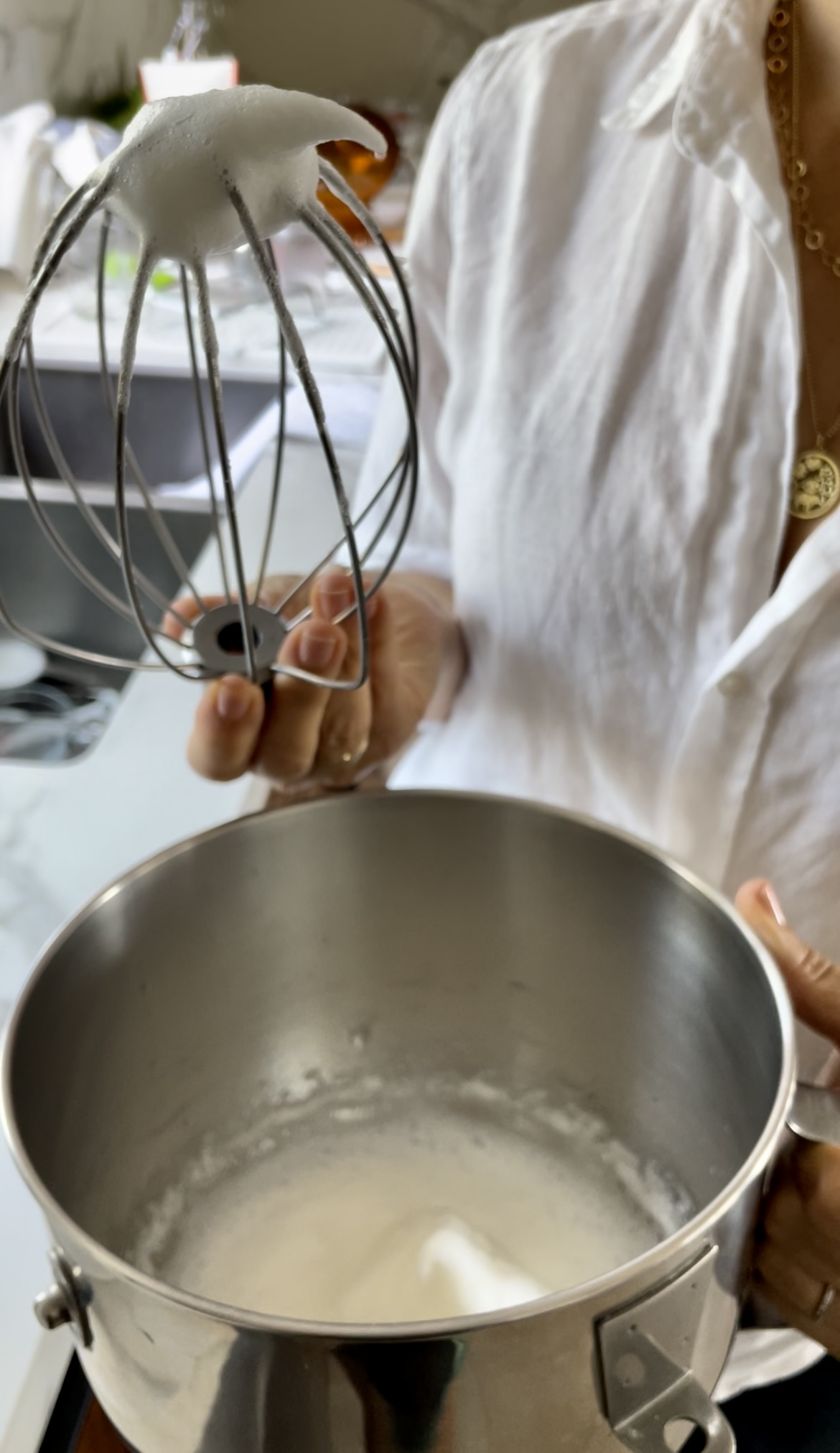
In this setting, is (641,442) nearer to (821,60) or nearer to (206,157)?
(821,60)

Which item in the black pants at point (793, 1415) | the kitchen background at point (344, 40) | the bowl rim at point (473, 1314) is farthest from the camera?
the kitchen background at point (344, 40)

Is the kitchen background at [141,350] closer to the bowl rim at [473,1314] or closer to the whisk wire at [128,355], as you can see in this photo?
the bowl rim at [473,1314]

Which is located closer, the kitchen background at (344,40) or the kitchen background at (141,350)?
the kitchen background at (141,350)

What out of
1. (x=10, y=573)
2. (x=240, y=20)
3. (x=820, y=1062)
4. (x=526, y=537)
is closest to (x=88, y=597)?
(x=10, y=573)

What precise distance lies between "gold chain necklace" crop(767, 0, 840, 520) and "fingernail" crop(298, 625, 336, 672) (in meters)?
0.19

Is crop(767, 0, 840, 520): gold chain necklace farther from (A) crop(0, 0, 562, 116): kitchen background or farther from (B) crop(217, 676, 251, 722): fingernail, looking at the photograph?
(A) crop(0, 0, 562, 116): kitchen background

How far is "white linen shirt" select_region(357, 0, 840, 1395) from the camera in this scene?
430 millimetres

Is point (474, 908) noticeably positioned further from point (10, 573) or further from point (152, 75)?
point (152, 75)

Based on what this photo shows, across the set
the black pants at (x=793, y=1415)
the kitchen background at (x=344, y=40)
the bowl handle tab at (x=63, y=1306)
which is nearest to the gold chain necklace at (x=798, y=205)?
the bowl handle tab at (x=63, y=1306)

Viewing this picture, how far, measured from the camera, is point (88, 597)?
82 cm

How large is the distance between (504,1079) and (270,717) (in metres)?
0.15

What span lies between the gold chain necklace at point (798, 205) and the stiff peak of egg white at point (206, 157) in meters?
0.24

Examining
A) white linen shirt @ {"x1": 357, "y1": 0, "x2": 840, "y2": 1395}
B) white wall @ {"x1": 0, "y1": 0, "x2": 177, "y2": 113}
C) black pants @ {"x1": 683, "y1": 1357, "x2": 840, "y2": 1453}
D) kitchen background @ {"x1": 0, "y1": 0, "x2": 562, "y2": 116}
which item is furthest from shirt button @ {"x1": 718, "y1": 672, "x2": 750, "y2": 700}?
kitchen background @ {"x1": 0, "y1": 0, "x2": 562, "y2": 116}

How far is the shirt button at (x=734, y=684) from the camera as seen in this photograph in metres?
0.43
